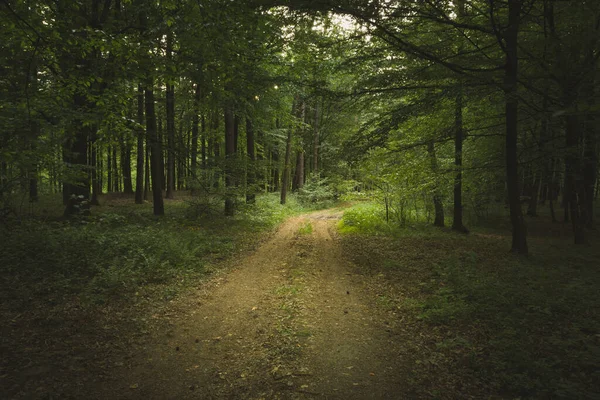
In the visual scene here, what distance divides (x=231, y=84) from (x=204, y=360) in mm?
7687

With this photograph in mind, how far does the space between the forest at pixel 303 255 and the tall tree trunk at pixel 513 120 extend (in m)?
0.06

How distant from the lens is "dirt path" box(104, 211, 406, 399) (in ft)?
12.6

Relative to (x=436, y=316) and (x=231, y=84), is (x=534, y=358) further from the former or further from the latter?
(x=231, y=84)

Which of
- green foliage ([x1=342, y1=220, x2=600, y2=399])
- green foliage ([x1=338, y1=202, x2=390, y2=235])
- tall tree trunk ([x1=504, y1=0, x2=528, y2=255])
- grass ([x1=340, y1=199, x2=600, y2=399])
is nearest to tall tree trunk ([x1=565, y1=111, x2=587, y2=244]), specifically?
grass ([x1=340, y1=199, x2=600, y2=399])

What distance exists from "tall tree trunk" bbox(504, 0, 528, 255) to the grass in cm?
88

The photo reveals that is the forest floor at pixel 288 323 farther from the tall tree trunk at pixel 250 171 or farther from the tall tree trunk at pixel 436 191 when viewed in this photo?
the tall tree trunk at pixel 250 171

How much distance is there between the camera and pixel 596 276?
7043 mm

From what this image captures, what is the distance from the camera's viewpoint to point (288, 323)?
18.3ft

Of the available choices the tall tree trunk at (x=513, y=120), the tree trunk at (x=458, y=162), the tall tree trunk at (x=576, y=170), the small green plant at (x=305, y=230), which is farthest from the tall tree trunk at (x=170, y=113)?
the tall tree trunk at (x=576, y=170)

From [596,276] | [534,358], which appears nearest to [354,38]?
[534,358]

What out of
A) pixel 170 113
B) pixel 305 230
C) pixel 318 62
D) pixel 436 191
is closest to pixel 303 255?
pixel 305 230

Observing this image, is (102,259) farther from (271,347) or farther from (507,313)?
(507,313)

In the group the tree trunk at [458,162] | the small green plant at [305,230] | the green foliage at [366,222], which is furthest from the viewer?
the green foliage at [366,222]

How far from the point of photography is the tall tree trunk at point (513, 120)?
7.28m
